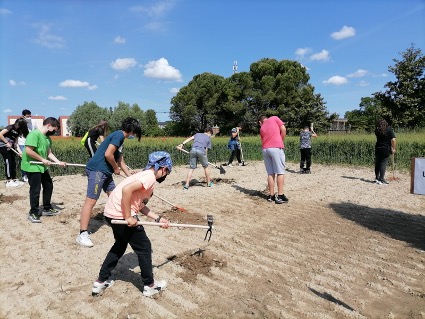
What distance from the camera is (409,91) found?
26250mm

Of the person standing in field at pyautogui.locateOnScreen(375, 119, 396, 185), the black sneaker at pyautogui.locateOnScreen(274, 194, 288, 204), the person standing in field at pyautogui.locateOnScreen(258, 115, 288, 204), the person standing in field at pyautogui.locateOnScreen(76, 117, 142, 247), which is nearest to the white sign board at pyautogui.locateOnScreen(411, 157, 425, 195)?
the person standing in field at pyautogui.locateOnScreen(258, 115, 288, 204)

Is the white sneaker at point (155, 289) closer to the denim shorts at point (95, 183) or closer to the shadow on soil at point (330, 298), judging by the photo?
the shadow on soil at point (330, 298)

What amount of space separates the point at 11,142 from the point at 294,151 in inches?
469

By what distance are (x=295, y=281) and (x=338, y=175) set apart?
8417mm

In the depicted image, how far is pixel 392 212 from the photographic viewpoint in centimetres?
610

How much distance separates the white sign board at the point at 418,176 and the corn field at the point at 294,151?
28.5ft

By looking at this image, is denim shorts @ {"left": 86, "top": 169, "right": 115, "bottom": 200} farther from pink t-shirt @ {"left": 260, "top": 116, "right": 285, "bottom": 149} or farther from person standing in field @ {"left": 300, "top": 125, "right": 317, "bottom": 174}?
person standing in field @ {"left": 300, "top": 125, "right": 317, "bottom": 174}

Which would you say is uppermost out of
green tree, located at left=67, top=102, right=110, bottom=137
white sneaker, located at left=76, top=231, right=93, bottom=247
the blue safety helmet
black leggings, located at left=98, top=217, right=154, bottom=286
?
green tree, located at left=67, top=102, right=110, bottom=137

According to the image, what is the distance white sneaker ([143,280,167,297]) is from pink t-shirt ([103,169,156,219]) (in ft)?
2.51

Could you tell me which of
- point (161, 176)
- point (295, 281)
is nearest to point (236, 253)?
Result: point (295, 281)

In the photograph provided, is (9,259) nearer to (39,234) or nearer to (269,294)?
(39,234)

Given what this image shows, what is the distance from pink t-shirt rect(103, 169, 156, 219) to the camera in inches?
111

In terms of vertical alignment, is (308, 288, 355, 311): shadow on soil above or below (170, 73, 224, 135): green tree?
below

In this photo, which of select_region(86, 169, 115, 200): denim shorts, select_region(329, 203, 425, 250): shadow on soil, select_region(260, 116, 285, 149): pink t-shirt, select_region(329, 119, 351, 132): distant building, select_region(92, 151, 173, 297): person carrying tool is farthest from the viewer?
select_region(329, 119, 351, 132): distant building
